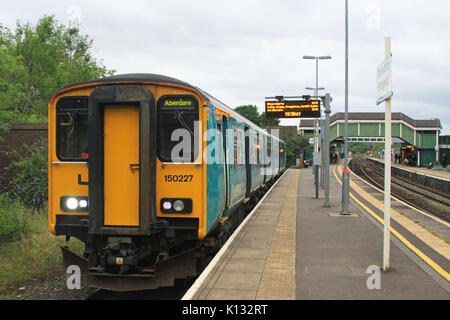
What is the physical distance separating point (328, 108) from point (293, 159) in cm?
4399

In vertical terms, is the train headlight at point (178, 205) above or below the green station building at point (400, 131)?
below

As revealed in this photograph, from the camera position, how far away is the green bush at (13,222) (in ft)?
41.5

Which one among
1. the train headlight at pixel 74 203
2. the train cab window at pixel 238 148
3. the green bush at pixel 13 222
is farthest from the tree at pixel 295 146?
the train headlight at pixel 74 203

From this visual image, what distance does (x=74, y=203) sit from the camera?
6.65 meters

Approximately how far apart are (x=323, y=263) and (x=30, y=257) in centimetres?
680

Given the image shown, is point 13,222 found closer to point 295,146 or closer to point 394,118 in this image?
point 295,146

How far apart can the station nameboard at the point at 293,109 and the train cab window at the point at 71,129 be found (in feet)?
39.3

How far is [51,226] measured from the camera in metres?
6.78

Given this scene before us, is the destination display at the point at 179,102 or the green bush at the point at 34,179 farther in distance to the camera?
the green bush at the point at 34,179

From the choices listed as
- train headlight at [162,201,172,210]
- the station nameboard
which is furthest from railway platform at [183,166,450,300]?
the station nameboard

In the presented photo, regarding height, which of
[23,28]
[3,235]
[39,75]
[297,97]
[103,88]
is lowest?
[3,235]

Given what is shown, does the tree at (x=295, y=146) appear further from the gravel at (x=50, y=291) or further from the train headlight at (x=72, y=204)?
the train headlight at (x=72, y=204)
